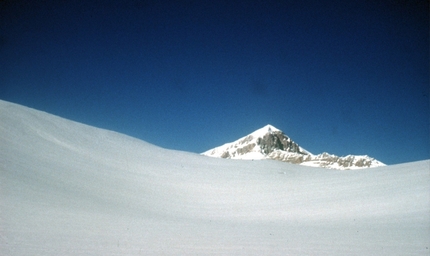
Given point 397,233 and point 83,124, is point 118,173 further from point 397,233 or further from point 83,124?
point 397,233

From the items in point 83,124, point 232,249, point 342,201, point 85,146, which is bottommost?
point 232,249

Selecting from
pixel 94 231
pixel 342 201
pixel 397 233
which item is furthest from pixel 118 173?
pixel 397 233

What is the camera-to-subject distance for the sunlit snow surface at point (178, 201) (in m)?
6.16

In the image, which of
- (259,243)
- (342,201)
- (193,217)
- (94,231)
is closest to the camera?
(259,243)

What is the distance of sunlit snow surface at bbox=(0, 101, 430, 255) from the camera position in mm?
6156

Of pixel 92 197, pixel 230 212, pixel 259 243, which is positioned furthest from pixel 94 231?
pixel 230 212

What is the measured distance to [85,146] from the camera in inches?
674

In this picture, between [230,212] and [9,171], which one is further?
[230,212]

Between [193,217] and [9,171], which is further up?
[9,171]

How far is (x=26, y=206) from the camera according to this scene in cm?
833

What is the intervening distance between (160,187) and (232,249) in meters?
8.89

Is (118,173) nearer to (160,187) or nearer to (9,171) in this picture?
(160,187)

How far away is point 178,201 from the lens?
1259cm

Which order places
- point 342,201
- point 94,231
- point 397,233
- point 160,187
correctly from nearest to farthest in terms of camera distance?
point 94,231 → point 397,233 → point 342,201 → point 160,187
